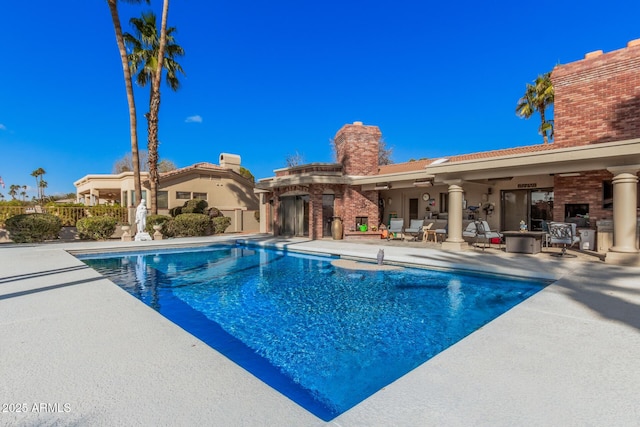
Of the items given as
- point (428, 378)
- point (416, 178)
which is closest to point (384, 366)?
point (428, 378)

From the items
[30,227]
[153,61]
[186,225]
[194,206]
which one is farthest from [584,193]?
[30,227]

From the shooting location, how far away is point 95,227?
16.3m

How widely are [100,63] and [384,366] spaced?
2852 centimetres

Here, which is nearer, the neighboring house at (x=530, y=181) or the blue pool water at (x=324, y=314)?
the blue pool water at (x=324, y=314)

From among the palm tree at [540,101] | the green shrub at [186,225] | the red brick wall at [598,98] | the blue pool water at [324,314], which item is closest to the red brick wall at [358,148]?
the red brick wall at [598,98]

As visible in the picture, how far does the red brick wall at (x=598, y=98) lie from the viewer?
10.6 metres

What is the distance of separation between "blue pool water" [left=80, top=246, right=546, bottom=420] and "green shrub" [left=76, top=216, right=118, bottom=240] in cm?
747

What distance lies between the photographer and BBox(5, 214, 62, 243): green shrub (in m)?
14.6

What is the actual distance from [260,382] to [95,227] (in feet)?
57.6

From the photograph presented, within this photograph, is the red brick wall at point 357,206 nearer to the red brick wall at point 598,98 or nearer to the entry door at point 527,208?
the entry door at point 527,208

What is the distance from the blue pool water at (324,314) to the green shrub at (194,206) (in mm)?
10687

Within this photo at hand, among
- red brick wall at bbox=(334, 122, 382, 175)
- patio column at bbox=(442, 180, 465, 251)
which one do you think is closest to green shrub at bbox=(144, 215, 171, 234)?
red brick wall at bbox=(334, 122, 382, 175)

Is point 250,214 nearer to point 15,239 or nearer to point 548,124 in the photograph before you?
point 15,239

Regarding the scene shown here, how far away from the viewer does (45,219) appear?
15.1 metres
